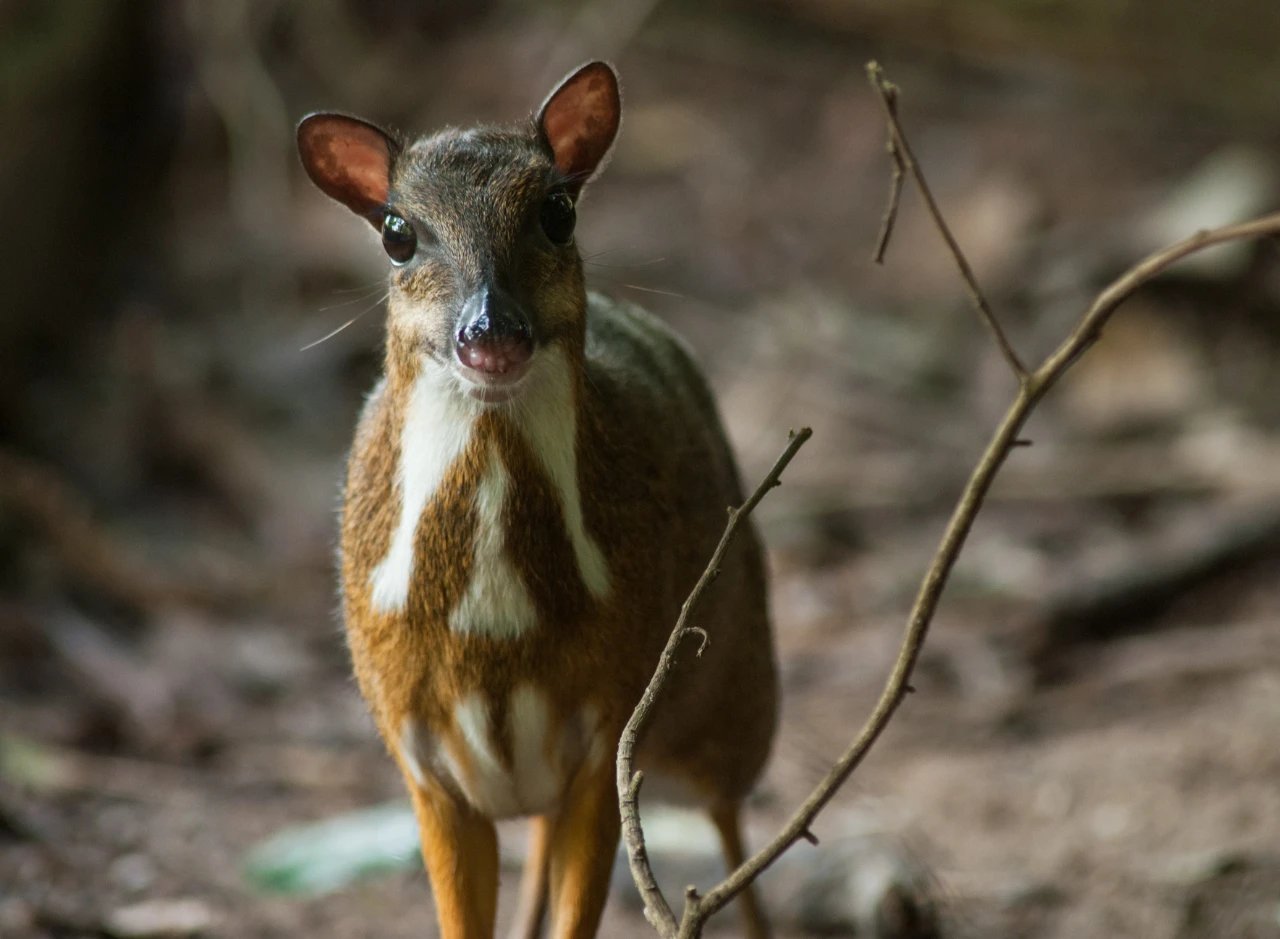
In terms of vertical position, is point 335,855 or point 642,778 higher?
point 335,855

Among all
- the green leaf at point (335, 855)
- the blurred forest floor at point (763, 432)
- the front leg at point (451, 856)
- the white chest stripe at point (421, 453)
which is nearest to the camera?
the white chest stripe at point (421, 453)

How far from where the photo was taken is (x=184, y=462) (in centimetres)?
1098

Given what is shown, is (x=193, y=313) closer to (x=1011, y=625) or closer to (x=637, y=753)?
(x=1011, y=625)

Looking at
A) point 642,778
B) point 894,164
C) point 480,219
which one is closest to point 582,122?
point 480,219

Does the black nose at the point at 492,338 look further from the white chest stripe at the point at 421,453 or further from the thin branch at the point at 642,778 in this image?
the thin branch at the point at 642,778

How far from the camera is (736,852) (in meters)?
5.67

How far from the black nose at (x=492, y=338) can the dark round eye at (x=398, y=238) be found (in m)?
0.45

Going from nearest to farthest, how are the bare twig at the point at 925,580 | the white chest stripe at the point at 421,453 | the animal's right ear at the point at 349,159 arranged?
the bare twig at the point at 925,580 → the white chest stripe at the point at 421,453 → the animal's right ear at the point at 349,159

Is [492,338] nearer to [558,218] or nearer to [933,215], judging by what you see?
[558,218]

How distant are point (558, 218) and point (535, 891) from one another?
108 inches

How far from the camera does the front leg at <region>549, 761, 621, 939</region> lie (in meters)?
4.40

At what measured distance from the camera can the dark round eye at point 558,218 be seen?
165 inches

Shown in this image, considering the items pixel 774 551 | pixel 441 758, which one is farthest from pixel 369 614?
pixel 774 551

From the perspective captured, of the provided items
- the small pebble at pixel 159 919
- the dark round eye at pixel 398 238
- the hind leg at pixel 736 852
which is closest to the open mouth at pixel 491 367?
the dark round eye at pixel 398 238
